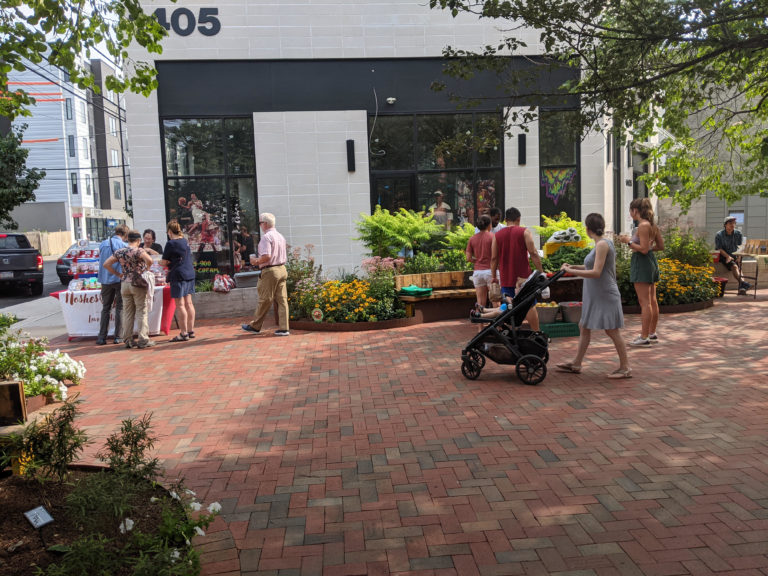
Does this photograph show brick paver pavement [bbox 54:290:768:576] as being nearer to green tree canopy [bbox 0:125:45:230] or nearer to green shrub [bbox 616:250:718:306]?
green shrub [bbox 616:250:718:306]

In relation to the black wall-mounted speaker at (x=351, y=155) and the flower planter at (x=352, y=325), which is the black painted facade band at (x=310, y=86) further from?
the flower planter at (x=352, y=325)

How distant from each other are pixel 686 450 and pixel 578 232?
7663mm

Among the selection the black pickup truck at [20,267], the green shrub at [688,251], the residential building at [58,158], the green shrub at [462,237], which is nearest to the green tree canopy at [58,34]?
the green shrub at [462,237]

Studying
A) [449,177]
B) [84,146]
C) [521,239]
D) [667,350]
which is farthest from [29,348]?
[84,146]

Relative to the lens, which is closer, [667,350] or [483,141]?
[483,141]

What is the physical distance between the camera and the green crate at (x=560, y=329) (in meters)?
9.69

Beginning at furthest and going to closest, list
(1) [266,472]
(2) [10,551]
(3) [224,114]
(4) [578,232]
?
(3) [224,114] → (4) [578,232] → (1) [266,472] → (2) [10,551]

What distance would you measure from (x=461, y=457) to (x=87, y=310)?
27.3ft

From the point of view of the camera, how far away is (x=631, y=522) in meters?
3.85

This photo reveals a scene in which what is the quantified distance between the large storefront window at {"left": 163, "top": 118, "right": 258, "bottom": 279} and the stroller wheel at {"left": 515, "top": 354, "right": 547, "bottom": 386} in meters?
9.28

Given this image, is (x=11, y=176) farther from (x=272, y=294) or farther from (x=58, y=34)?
(x=58, y=34)

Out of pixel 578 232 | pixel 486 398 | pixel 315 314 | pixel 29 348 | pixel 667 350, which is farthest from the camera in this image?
pixel 578 232

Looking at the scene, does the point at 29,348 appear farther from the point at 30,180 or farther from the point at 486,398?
the point at 30,180

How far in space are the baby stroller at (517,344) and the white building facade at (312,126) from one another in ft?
25.5
